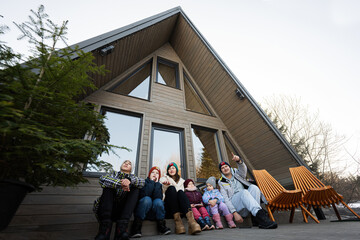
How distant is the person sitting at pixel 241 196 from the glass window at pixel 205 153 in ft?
4.38

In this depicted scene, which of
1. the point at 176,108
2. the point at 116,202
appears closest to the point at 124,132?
the point at 176,108

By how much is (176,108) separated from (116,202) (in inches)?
138

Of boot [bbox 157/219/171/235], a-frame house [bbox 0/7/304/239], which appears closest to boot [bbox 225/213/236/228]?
boot [bbox 157/219/171/235]

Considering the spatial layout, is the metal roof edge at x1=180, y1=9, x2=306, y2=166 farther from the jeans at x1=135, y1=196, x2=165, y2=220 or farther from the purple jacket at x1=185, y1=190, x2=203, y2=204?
the jeans at x1=135, y1=196, x2=165, y2=220

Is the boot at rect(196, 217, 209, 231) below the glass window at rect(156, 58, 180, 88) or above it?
below

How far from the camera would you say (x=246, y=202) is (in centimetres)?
230

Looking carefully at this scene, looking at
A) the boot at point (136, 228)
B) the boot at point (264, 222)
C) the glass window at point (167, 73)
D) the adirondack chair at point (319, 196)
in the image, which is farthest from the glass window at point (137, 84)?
the adirondack chair at point (319, 196)

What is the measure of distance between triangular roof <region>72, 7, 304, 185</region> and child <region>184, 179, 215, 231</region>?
2.77 m

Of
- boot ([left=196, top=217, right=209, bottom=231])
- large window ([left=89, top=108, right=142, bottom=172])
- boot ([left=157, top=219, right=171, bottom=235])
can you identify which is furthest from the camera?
large window ([left=89, top=108, right=142, bottom=172])

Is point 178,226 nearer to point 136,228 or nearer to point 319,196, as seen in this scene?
point 136,228

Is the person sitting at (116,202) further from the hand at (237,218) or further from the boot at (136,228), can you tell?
the hand at (237,218)

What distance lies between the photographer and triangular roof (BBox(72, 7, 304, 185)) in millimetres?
3967

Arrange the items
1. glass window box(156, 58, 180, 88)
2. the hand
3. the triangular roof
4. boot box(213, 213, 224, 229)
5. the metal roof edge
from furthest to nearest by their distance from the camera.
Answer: glass window box(156, 58, 180, 88) < the triangular roof < the metal roof edge < the hand < boot box(213, 213, 224, 229)

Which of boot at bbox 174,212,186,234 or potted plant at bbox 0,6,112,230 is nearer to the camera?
potted plant at bbox 0,6,112,230
